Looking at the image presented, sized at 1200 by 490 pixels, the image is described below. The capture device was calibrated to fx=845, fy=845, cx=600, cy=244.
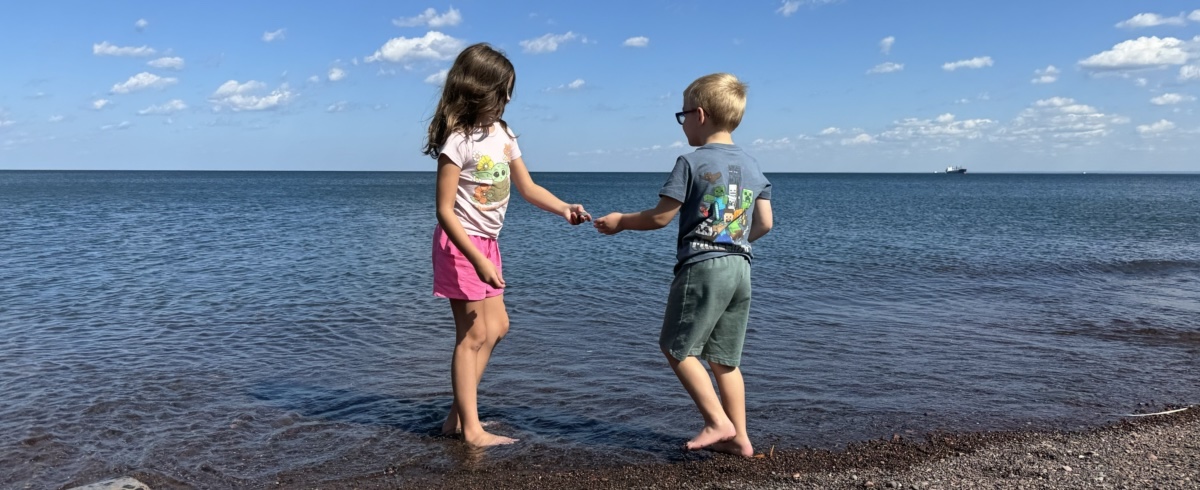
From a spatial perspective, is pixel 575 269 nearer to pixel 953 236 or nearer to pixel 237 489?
pixel 237 489

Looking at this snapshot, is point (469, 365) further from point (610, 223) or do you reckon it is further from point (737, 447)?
point (737, 447)

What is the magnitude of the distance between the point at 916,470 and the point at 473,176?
2.59 metres

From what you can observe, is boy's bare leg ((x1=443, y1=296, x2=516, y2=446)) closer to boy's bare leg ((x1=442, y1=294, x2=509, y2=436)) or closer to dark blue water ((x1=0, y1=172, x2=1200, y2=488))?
boy's bare leg ((x1=442, y1=294, x2=509, y2=436))

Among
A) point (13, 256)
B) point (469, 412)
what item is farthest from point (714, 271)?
point (13, 256)

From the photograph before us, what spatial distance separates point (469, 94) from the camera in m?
4.23

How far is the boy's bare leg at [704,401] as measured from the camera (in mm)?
4266

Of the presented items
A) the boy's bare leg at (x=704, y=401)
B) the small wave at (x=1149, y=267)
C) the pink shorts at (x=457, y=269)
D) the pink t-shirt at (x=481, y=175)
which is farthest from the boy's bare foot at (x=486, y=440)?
the small wave at (x=1149, y=267)

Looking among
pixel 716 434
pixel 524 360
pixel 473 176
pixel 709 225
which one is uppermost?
pixel 473 176

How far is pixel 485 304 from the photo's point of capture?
4.53 metres

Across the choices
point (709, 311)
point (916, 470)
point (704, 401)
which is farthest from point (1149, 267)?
point (709, 311)

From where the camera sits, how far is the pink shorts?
4281 mm

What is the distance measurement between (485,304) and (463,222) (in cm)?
50

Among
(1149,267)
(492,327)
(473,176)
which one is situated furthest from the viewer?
(1149,267)

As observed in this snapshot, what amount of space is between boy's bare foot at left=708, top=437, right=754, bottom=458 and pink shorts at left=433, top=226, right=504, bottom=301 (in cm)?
147
